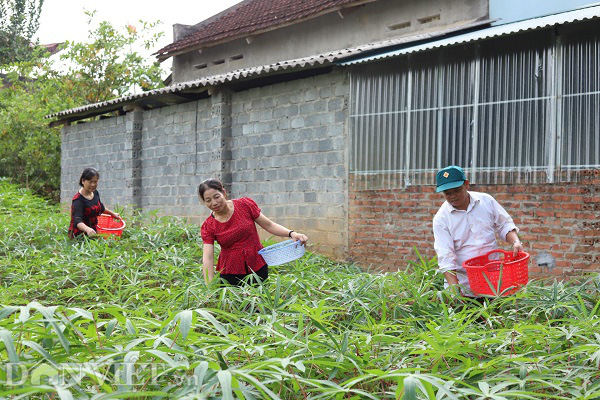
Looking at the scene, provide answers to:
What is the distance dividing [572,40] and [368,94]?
2314mm

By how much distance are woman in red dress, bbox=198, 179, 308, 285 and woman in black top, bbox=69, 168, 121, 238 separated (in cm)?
253

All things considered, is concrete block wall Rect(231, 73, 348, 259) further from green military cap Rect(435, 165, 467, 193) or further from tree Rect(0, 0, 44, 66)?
tree Rect(0, 0, 44, 66)

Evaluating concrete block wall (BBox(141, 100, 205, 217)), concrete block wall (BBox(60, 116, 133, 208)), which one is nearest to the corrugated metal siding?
concrete block wall (BBox(141, 100, 205, 217))

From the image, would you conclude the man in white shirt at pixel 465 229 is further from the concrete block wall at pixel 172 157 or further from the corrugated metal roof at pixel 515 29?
the concrete block wall at pixel 172 157

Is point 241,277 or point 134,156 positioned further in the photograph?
point 134,156

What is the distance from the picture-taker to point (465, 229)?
4.34 m

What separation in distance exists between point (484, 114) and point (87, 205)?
170 inches

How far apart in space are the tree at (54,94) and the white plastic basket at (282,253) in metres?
12.4

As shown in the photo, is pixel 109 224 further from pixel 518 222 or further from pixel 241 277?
pixel 518 222

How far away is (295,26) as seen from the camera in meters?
13.7

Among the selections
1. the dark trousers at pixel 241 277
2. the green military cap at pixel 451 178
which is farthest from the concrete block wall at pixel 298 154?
the green military cap at pixel 451 178

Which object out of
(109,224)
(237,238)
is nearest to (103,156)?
(109,224)

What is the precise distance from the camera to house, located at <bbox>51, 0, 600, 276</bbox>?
247 inches

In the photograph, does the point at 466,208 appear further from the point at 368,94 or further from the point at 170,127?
the point at 170,127
